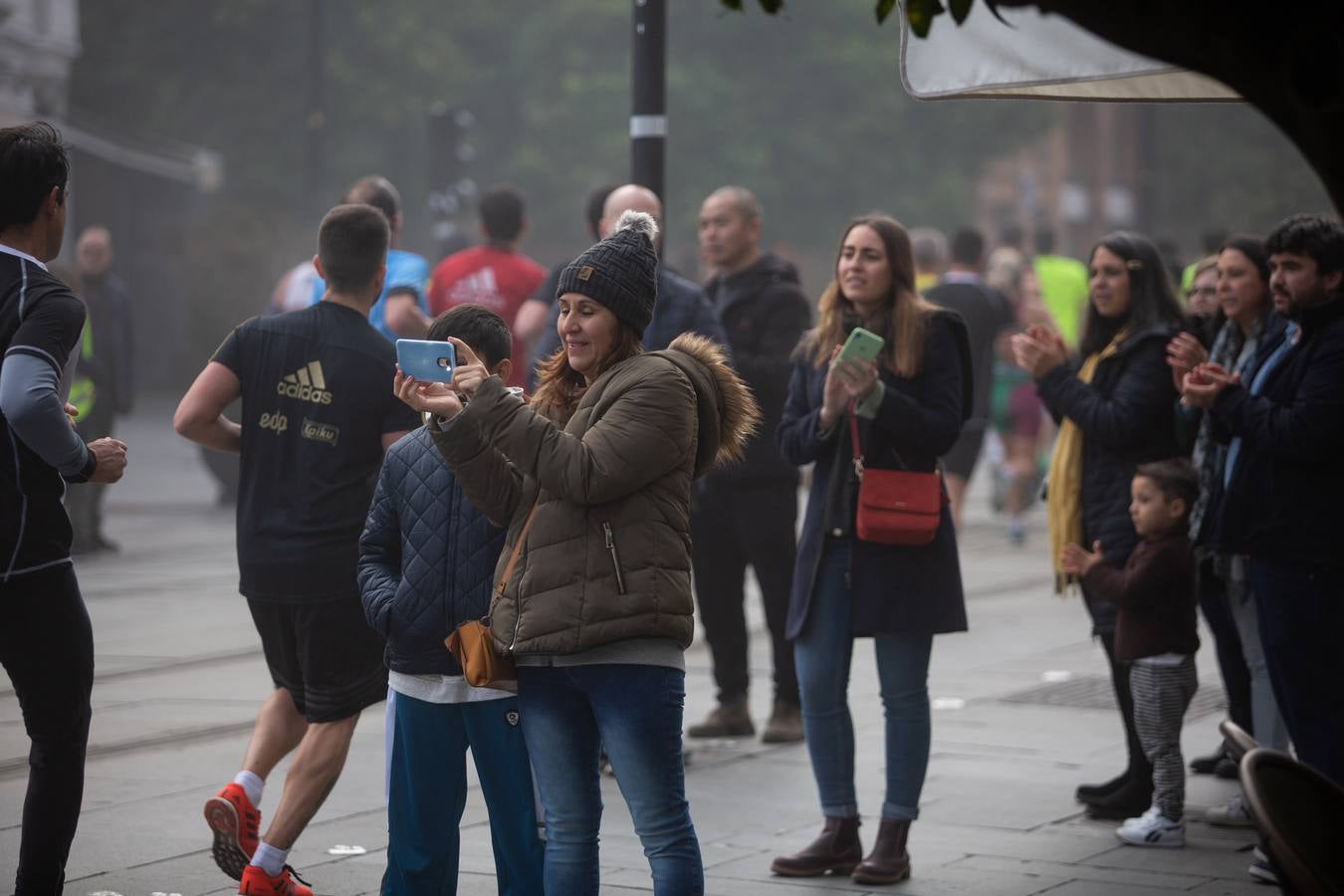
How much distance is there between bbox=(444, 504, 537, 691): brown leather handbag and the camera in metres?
4.31

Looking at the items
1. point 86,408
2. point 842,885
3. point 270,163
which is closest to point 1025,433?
point 86,408

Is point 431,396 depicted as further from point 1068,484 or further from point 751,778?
point 751,778

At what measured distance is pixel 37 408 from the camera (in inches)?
181

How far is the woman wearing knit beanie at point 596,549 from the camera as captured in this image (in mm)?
4211

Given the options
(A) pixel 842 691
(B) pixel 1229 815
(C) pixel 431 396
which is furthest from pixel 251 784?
(B) pixel 1229 815

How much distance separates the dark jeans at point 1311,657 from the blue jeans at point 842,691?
1053 millimetres

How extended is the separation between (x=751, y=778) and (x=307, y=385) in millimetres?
2674

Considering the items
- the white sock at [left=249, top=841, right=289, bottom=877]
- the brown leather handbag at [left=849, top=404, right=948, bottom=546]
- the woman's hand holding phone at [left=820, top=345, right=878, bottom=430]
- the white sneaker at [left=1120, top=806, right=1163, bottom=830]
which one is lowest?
the white sneaker at [left=1120, top=806, right=1163, bottom=830]

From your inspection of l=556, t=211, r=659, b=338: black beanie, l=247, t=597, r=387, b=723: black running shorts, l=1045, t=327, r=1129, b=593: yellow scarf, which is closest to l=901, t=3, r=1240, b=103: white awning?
l=1045, t=327, r=1129, b=593: yellow scarf

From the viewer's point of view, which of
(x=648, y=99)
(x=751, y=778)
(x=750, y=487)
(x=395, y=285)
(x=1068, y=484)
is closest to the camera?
(x=1068, y=484)

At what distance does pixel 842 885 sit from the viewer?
19.3ft

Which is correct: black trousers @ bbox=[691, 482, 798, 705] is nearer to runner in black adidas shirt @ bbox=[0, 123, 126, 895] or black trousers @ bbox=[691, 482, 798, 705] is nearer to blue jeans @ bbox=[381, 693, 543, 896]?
blue jeans @ bbox=[381, 693, 543, 896]

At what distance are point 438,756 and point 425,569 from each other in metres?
0.44

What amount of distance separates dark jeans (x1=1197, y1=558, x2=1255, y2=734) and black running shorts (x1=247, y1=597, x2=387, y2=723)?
8.94ft
